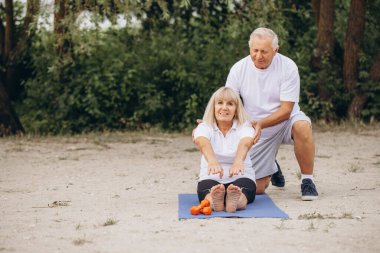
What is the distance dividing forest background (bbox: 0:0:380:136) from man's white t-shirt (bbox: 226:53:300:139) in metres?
5.95

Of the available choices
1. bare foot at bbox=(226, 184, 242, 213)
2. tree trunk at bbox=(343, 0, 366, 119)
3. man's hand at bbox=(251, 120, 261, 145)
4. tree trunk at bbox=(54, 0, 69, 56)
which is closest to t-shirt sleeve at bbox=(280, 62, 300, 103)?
man's hand at bbox=(251, 120, 261, 145)

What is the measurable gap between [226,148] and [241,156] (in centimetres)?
28

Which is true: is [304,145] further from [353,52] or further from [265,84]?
[353,52]

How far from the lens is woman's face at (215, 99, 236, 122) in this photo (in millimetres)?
6445

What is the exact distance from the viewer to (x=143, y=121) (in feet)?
45.4

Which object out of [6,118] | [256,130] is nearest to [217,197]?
[256,130]

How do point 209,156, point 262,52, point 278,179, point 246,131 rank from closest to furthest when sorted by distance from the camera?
point 209,156 < point 246,131 < point 262,52 < point 278,179

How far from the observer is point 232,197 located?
5926mm

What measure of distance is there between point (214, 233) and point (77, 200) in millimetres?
2019

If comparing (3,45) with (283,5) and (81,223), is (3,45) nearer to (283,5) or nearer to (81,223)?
(283,5)

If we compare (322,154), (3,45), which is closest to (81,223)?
(322,154)

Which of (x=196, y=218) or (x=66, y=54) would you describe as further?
(x=66, y=54)

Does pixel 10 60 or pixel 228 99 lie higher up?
pixel 10 60

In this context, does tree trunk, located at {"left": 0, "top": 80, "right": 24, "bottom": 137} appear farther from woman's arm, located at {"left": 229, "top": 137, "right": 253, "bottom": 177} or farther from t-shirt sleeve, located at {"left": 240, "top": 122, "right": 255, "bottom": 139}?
woman's arm, located at {"left": 229, "top": 137, "right": 253, "bottom": 177}
